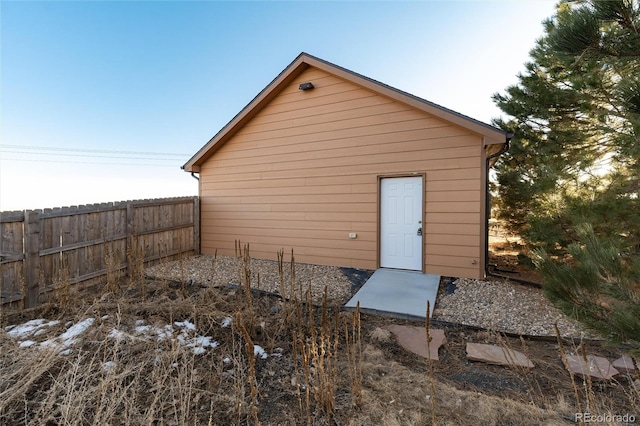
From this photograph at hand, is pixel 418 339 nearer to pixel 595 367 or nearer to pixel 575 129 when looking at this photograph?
pixel 595 367

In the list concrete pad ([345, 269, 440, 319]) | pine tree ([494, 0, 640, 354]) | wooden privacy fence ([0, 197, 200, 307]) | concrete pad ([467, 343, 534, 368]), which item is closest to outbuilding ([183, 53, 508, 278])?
concrete pad ([345, 269, 440, 319])

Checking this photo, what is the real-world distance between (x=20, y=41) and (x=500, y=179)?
487 inches

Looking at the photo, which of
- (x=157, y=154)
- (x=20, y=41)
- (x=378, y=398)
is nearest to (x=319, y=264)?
(x=378, y=398)

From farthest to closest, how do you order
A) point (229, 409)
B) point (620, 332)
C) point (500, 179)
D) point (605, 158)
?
point (500, 179) < point (605, 158) < point (229, 409) < point (620, 332)

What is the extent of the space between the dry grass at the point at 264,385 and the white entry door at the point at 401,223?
8.45ft

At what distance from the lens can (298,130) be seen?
6977 mm

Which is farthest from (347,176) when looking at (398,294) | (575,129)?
(575,129)

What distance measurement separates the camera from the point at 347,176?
20.9 feet

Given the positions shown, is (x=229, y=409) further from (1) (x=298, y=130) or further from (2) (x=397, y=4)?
(2) (x=397, y=4)

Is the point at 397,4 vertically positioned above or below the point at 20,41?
above

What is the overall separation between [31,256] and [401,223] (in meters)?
6.51

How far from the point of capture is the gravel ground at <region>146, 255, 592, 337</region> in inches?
143

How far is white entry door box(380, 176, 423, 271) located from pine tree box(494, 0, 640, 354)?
7.20 ft

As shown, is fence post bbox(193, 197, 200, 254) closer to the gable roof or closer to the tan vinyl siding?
the tan vinyl siding
